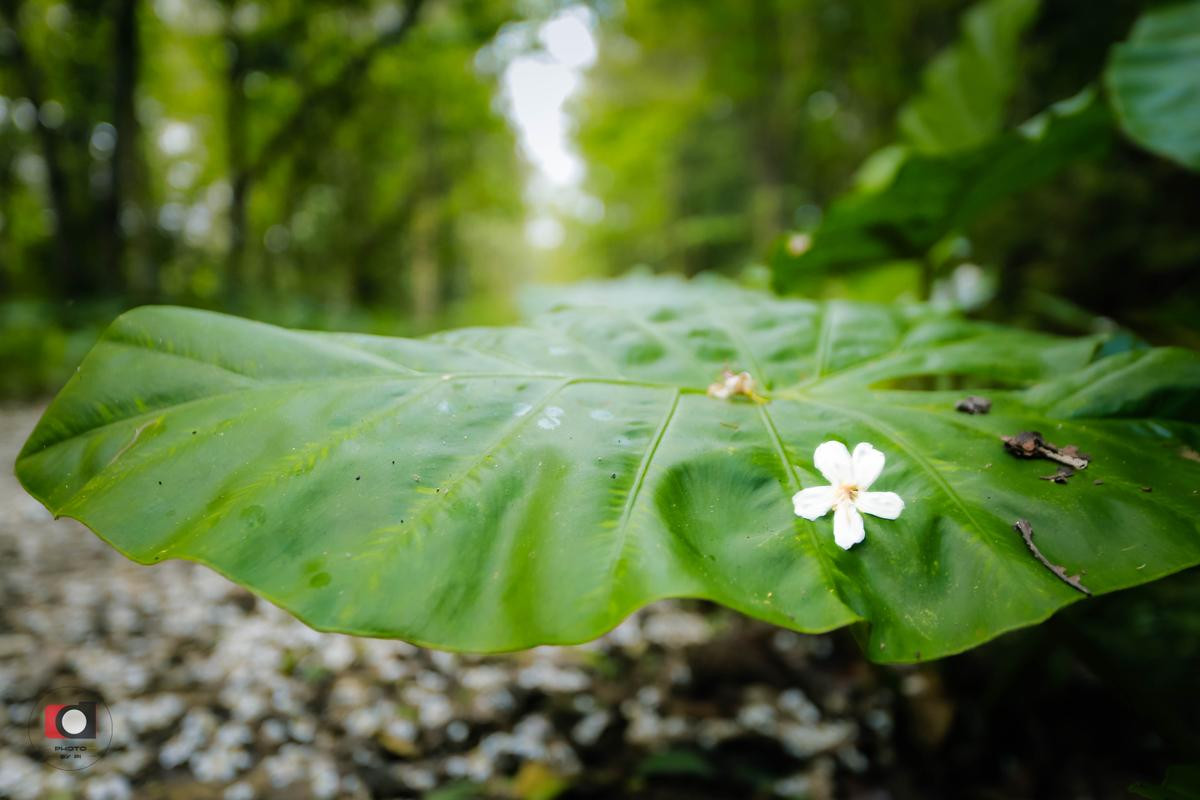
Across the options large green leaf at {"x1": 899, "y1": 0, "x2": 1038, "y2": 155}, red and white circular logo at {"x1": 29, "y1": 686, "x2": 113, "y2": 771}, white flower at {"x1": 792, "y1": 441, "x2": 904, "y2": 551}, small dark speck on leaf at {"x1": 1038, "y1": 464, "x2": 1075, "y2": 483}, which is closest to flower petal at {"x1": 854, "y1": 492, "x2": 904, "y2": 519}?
white flower at {"x1": 792, "y1": 441, "x2": 904, "y2": 551}

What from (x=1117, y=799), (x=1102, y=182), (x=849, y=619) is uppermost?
(x=1102, y=182)

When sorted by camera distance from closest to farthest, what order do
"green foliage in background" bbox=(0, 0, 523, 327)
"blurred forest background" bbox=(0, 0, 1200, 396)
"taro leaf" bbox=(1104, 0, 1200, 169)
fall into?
"taro leaf" bbox=(1104, 0, 1200, 169) < "blurred forest background" bbox=(0, 0, 1200, 396) < "green foliage in background" bbox=(0, 0, 523, 327)

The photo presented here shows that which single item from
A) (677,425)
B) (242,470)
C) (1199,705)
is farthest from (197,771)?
(1199,705)

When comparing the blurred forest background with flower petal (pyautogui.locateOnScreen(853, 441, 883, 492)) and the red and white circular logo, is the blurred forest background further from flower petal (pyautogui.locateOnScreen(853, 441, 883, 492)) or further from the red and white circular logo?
the red and white circular logo

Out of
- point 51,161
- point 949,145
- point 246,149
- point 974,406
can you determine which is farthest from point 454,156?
point 974,406

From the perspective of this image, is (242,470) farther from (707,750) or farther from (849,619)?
(707,750)

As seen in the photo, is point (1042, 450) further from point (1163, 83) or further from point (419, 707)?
point (419, 707)
